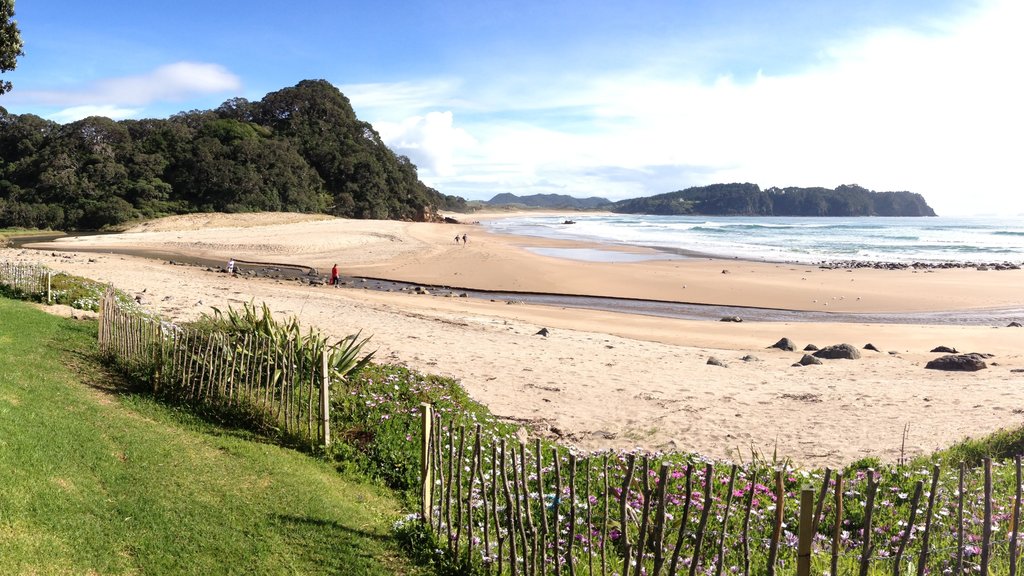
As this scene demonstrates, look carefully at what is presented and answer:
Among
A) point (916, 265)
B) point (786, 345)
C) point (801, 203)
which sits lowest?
point (786, 345)

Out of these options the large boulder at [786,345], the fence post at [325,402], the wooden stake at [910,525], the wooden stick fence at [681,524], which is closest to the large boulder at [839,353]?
the large boulder at [786,345]

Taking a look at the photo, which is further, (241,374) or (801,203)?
(801,203)

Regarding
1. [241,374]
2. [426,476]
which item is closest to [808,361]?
[426,476]

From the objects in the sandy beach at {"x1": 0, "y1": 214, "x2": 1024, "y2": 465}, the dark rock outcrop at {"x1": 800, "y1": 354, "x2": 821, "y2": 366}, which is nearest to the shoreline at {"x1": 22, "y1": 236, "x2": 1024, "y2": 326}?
the sandy beach at {"x1": 0, "y1": 214, "x2": 1024, "y2": 465}

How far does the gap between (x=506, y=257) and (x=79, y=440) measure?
31.5 m

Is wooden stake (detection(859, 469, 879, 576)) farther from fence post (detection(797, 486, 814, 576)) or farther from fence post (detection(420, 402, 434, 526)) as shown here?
fence post (detection(420, 402, 434, 526))

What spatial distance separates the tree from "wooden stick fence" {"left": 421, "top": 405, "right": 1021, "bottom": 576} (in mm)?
13362

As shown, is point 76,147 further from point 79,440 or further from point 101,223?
point 79,440

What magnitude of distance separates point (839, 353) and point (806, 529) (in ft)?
39.6

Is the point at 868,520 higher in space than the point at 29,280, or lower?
lower

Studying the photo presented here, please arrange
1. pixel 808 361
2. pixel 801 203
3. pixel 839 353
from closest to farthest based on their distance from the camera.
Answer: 1. pixel 808 361
2. pixel 839 353
3. pixel 801 203

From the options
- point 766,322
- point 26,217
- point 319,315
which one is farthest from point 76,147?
point 766,322

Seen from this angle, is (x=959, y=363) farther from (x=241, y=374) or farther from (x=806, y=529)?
(x=241, y=374)

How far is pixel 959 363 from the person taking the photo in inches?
493
